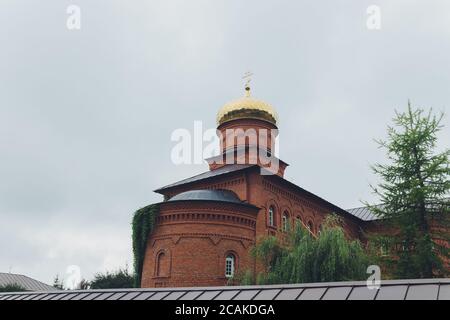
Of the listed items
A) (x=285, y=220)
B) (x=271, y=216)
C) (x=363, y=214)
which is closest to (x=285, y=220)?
(x=285, y=220)

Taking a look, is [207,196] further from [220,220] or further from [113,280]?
[113,280]

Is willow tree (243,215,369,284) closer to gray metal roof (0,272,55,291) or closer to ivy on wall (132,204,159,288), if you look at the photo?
ivy on wall (132,204,159,288)

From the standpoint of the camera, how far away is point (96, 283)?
108 feet

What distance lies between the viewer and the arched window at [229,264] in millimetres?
19172

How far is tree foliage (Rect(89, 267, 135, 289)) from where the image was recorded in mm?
31891

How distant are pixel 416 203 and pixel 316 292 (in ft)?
32.4

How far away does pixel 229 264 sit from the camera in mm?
19391

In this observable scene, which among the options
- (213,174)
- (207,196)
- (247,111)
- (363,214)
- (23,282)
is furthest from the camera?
(363,214)

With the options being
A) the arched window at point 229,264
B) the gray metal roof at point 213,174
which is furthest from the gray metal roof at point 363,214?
the arched window at point 229,264

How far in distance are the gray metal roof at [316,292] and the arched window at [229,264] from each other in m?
12.4

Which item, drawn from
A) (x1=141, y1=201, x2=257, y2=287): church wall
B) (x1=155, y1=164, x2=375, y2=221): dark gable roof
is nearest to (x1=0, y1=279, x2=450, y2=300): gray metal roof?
(x1=141, y1=201, x2=257, y2=287): church wall

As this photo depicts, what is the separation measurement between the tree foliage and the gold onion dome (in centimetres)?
1307
